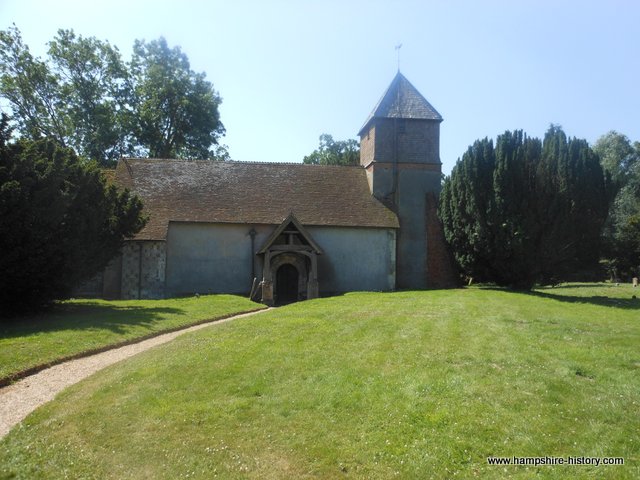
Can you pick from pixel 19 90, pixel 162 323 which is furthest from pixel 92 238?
pixel 19 90

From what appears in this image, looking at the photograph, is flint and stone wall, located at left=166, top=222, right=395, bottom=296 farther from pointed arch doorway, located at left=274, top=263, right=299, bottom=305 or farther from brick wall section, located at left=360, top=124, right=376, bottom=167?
brick wall section, located at left=360, top=124, right=376, bottom=167

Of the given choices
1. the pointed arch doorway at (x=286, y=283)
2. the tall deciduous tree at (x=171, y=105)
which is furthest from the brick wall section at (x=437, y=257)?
the tall deciduous tree at (x=171, y=105)

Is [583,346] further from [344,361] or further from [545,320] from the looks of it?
[344,361]

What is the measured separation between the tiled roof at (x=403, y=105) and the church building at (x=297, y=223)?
62 millimetres

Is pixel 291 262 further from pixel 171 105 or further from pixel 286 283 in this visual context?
pixel 171 105

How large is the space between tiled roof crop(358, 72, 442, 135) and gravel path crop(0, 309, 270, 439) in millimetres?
20685

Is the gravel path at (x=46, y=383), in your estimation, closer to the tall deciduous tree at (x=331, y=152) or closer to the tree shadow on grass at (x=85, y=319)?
the tree shadow on grass at (x=85, y=319)

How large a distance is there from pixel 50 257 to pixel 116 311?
2564mm

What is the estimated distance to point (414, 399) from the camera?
258 inches

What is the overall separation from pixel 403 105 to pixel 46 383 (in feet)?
79.8

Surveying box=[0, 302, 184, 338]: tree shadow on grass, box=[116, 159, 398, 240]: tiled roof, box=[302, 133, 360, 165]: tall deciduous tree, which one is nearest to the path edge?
box=[0, 302, 184, 338]: tree shadow on grass

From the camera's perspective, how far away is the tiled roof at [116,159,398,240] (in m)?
24.5

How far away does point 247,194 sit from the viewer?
26141 millimetres

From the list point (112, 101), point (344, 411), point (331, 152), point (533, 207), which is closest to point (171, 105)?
point (112, 101)
